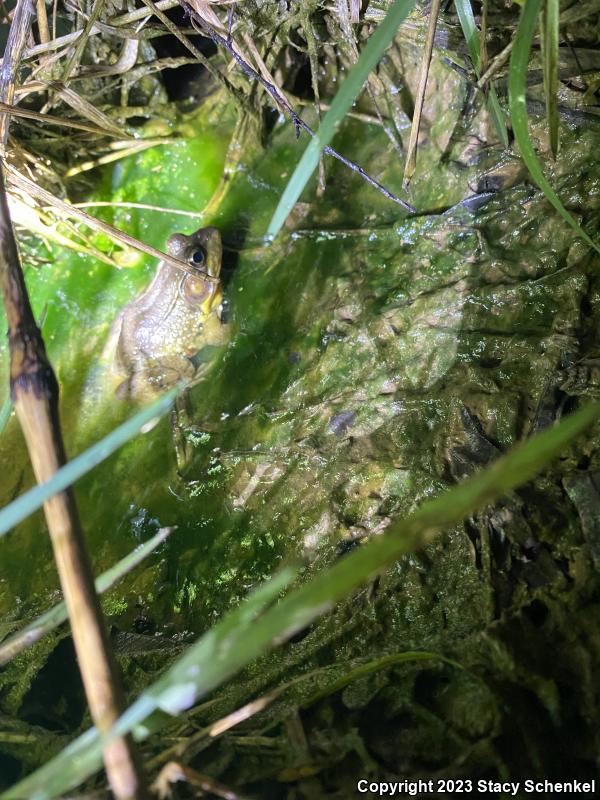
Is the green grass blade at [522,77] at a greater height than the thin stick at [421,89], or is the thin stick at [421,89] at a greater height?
the thin stick at [421,89]

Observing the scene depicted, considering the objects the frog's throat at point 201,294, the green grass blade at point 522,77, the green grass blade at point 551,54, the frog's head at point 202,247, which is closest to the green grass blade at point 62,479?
the green grass blade at point 522,77

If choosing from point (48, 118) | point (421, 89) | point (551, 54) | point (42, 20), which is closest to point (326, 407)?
point (421, 89)

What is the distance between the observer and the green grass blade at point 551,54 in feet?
4.52

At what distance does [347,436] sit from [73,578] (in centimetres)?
138

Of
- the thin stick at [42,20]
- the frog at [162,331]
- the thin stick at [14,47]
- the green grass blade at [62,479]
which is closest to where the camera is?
the green grass blade at [62,479]

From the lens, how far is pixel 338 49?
2912mm

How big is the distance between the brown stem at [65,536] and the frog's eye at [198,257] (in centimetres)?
199

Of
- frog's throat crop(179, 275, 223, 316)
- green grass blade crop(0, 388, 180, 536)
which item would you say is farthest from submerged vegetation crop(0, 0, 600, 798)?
frog's throat crop(179, 275, 223, 316)

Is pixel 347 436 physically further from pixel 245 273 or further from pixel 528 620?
pixel 245 273

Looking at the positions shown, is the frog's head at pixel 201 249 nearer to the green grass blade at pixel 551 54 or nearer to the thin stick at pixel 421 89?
the thin stick at pixel 421 89

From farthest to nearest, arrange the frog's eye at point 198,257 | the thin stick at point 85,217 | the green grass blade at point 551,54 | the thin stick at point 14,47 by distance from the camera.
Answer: the frog's eye at point 198,257 < the thin stick at point 85,217 < the thin stick at point 14,47 < the green grass blade at point 551,54

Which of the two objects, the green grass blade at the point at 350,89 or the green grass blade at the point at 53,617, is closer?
the green grass blade at the point at 350,89

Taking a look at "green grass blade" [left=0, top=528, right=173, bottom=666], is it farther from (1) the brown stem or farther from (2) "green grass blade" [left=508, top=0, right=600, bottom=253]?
(2) "green grass blade" [left=508, top=0, right=600, bottom=253]

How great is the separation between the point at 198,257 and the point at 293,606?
266 cm
